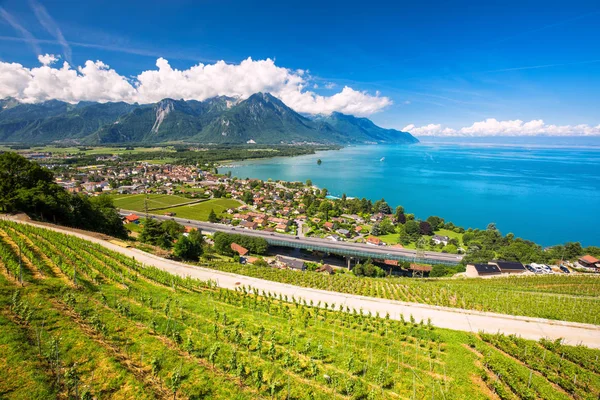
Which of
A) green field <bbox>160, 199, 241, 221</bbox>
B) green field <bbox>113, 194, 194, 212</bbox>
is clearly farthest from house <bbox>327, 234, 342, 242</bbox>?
green field <bbox>113, 194, 194, 212</bbox>

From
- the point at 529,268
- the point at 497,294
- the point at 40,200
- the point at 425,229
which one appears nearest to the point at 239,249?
the point at 40,200

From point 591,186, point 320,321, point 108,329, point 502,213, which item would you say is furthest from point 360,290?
point 591,186

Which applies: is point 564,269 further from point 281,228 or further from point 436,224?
point 281,228

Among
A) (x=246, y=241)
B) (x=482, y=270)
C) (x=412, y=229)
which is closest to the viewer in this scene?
(x=482, y=270)

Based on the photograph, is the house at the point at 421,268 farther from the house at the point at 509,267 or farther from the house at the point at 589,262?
the house at the point at 589,262

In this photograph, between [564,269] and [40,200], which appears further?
[564,269]
